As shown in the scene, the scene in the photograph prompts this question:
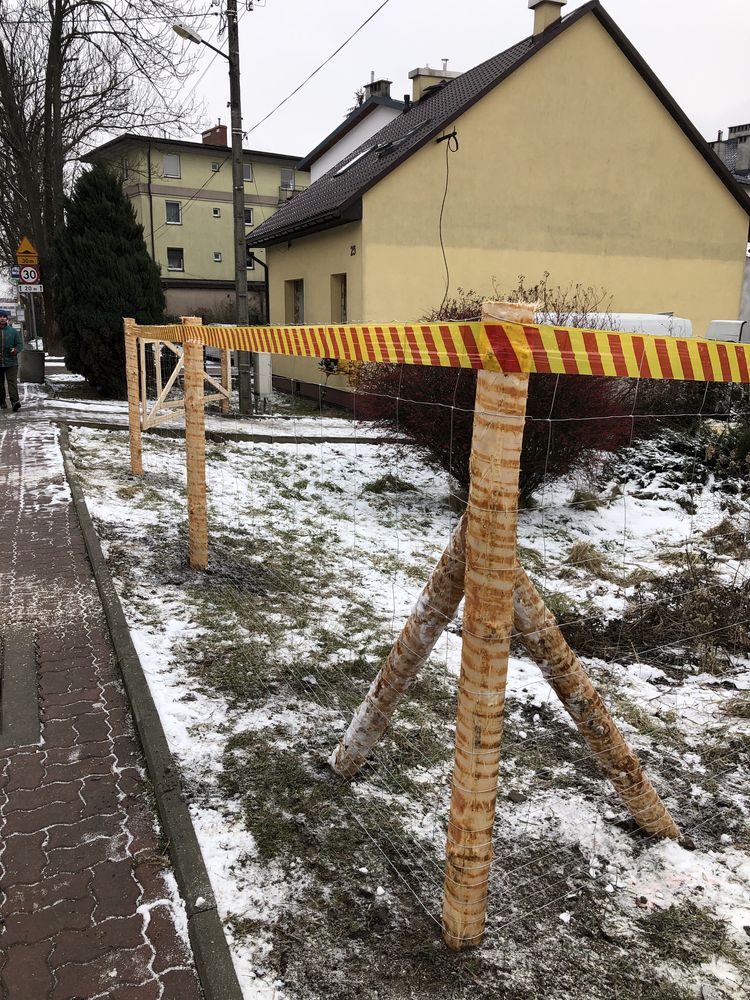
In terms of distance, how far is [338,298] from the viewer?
56.0 feet

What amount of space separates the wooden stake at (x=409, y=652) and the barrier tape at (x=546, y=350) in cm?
67

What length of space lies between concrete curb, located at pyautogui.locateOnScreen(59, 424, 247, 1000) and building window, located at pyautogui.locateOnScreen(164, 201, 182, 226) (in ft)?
129

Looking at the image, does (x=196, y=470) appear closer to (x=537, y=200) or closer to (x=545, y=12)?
(x=537, y=200)

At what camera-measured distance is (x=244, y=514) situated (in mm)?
8109

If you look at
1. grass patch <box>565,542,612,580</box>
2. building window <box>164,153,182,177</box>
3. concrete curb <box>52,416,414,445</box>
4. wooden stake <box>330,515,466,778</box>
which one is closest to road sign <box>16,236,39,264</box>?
concrete curb <box>52,416,414,445</box>

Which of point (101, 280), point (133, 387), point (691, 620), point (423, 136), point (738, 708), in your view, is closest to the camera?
point (738, 708)

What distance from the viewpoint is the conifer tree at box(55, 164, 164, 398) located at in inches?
577

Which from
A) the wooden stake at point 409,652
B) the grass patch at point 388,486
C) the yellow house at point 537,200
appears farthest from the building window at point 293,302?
the wooden stake at point 409,652

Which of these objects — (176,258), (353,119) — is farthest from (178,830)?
(176,258)

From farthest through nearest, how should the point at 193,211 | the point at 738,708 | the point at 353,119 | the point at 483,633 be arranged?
the point at 193,211 < the point at 353,119 < the point at 738,708 < the point at 483,633

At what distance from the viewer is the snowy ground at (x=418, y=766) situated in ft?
8.32

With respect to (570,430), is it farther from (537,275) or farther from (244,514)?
(537,275)

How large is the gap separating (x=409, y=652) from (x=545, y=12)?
59.7ft

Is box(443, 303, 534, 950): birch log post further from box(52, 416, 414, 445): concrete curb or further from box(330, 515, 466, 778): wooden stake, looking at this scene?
box(52, 416, 414, 445): concrete curb
